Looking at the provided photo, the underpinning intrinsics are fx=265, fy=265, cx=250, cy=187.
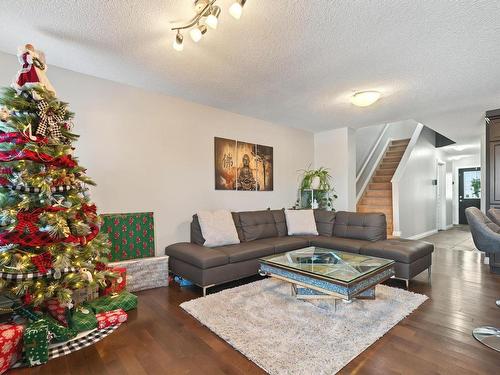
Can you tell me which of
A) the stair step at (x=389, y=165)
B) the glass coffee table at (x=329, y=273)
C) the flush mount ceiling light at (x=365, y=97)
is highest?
the flush mount ceiling light at (x=365, y=97)

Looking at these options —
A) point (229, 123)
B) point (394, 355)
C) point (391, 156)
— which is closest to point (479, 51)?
point (394, 355)

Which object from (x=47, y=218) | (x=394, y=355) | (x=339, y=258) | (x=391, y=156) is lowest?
(x=394, y=355)

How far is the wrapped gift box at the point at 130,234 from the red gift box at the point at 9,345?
1.29m

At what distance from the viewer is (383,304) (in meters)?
2.59

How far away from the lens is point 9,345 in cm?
169

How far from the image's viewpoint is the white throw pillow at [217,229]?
3.43m

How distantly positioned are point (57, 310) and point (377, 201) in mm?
6504

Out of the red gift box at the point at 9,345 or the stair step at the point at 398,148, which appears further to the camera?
the stair step at the point at 398,148

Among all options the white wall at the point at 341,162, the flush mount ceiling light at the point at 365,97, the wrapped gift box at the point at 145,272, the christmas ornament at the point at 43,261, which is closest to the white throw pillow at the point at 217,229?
the wrapped gift box at the point at 145,272

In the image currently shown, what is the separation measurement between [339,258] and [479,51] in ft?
7.63

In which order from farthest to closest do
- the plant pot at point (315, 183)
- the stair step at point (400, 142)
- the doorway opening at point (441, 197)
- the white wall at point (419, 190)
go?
1. the doorway opening at point (441, 197)
2. the stair step at point (400, 142)
3. the white wall at point (419, 190)
4. the plant pot at point (315, 183)

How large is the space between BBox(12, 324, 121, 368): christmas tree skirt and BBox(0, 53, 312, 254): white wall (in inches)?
52.8

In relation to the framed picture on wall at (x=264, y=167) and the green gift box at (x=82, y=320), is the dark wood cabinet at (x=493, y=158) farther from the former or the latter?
the green gift box at (x=82, y=320)

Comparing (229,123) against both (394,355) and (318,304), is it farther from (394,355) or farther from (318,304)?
(394,355)
